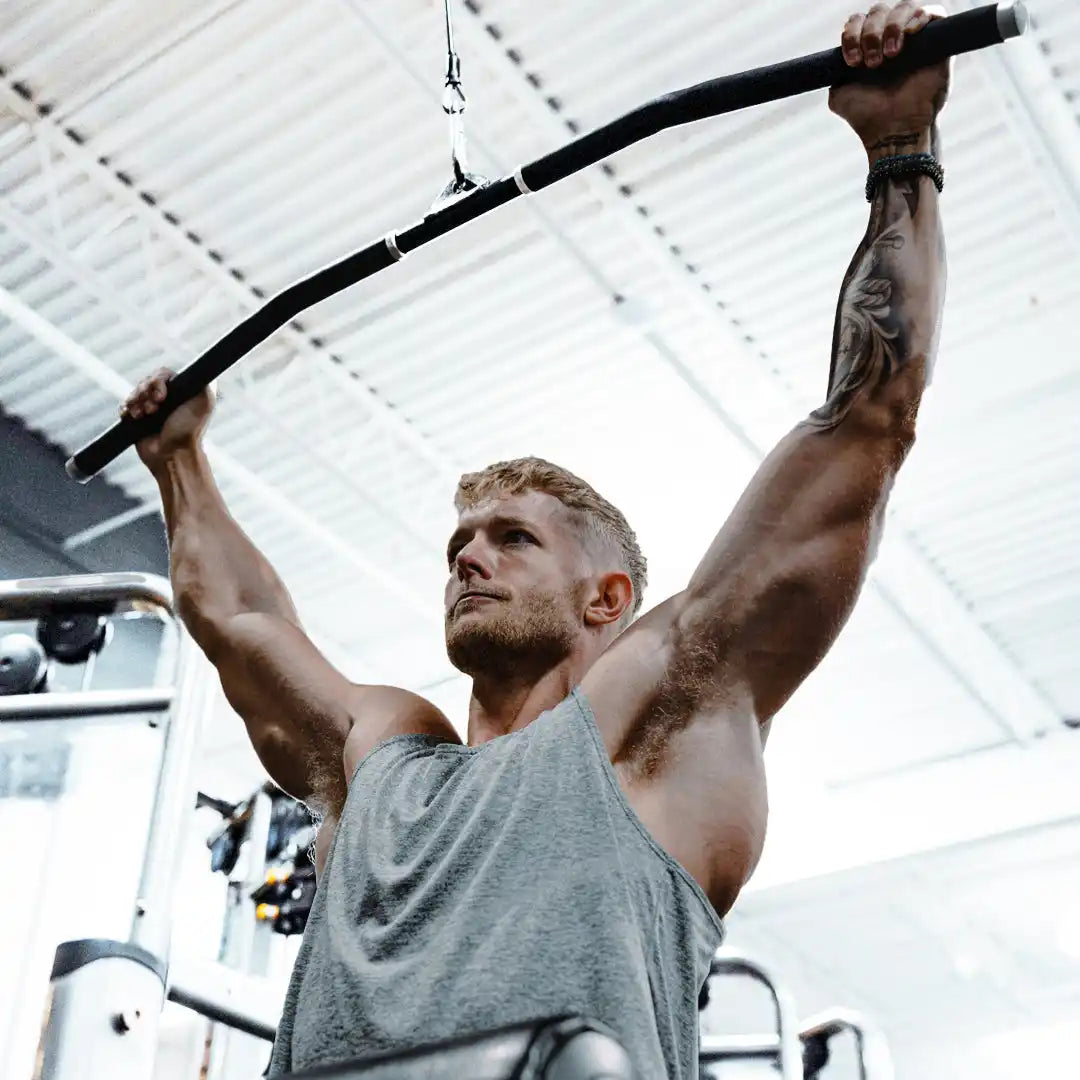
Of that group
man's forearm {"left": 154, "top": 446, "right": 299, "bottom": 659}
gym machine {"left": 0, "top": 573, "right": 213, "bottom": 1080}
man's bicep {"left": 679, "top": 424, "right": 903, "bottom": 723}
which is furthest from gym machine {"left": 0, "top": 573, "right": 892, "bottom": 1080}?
man's bicep {"left": 679, "top": 424, "right": 903, "bottom": 723}

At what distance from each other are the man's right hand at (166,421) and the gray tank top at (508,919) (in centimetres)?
103

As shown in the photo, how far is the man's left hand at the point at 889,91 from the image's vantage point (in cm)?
189

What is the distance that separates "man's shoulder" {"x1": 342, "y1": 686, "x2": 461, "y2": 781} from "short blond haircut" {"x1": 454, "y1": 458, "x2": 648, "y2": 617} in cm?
32

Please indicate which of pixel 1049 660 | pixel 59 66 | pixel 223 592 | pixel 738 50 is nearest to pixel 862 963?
pixel 1049 660

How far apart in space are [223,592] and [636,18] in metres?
3.75

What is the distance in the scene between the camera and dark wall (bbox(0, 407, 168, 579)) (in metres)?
7.06

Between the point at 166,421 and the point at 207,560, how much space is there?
0.31m

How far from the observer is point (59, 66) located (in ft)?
19.4

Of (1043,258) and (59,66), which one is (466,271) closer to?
(59,66)

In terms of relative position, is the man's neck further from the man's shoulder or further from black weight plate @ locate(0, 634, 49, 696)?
black weight plate @ locate(0, 634, 49, 696)

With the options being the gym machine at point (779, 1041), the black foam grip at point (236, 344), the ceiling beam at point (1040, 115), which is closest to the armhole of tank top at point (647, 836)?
the black foam grip at point (236, 344)

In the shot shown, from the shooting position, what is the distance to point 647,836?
161 centimetres

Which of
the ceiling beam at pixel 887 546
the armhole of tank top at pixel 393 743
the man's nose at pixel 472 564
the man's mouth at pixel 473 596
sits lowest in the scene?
the armhole of tank top at pixel 393 743

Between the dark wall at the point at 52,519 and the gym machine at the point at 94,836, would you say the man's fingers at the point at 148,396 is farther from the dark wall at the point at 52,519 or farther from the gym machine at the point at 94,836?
the dark wall at the point at 52,519
